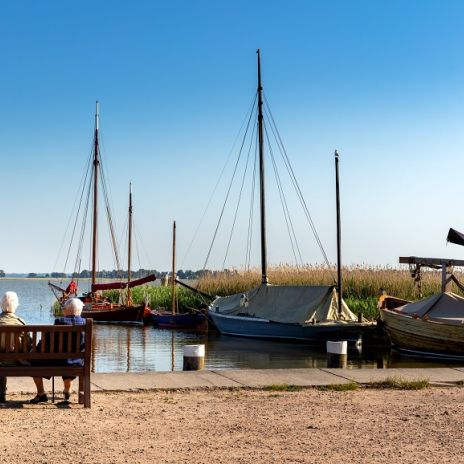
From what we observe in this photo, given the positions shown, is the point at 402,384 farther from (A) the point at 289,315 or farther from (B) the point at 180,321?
(B) the point at 180,321

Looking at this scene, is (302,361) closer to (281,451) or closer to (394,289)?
(394,289)

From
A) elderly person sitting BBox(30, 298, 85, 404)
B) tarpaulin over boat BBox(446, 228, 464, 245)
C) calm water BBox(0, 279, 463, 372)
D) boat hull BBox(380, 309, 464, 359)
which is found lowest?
calm water BBox(0, 279, 463, 372)

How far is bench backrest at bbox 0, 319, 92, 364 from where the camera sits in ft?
31.4

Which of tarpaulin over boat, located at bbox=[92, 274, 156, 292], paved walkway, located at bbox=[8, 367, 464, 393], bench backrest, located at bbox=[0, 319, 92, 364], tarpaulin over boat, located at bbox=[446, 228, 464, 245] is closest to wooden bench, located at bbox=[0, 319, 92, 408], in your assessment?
bench backrest, located at bbox=[0, 319, 92, 364]

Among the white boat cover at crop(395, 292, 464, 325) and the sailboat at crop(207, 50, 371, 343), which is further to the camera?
the sailboat at crop(207, 50, 371, 343)

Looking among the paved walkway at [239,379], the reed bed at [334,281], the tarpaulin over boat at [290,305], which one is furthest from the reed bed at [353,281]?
the paved walkway at [239,379]

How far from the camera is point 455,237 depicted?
25281 millimetres

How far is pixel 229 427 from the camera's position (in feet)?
28.1

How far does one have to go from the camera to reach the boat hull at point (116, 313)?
1694 inches

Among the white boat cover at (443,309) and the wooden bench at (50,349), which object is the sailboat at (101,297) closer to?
the white boat cover at (443,309)

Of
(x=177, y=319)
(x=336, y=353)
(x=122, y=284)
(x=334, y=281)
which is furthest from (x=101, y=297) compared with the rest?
(x=336, y=353)

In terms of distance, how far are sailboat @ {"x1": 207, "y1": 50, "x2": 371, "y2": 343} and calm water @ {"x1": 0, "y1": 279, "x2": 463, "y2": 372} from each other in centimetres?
51

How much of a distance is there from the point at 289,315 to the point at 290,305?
0.64 m

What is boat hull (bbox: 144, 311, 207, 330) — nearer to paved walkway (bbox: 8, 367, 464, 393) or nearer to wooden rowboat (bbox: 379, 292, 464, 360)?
wooden rowboat (bbox: 379, 292, 464, 360)
